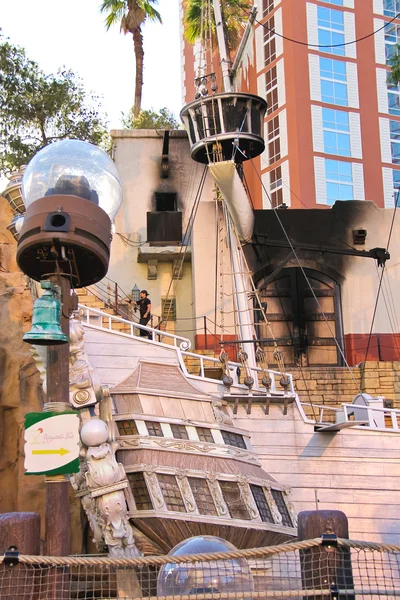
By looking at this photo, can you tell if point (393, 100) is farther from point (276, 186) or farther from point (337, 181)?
point (276, 186)

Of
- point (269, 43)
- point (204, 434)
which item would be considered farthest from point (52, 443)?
point (269, 43)

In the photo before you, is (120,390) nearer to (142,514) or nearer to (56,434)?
(142,514)

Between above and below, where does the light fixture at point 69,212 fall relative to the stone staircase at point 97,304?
below

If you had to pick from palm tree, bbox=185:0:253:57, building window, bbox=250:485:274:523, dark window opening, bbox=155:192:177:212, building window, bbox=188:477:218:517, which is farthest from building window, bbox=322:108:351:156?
building window, bbox=188:477:218:517

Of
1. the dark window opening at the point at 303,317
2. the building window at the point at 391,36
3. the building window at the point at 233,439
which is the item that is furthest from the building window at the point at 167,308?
the building window at the point at 391,36

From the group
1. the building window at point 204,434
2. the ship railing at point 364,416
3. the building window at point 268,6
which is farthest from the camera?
the building window at point 268,6

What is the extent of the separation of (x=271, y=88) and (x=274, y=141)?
220 centimetres

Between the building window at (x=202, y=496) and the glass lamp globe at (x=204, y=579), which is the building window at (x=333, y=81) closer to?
the building window at (x=202, y=496)

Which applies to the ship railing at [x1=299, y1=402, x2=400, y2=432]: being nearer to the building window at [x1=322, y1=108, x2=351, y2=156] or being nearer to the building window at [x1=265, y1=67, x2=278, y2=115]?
the building window at [x1=322, y1=108, x2=351, y2=156]

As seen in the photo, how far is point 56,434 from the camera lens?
6988mm

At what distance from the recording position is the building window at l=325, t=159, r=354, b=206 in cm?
3719

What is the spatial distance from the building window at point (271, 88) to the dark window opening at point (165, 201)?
12644 mm

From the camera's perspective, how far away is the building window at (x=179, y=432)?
14.3 metres

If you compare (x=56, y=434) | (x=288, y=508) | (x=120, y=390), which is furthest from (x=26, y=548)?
(x=288, y=508)
